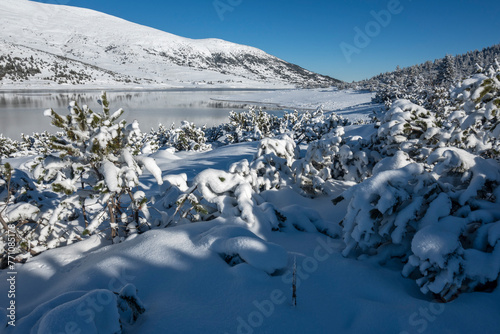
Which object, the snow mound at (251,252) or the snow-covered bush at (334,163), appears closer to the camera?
the snow mound at (251,252)

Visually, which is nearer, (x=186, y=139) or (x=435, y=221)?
(x=435, y=221)

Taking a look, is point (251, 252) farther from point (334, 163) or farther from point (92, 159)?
point (334, 163)

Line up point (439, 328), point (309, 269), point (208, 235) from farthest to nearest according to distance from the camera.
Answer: point (208, 235)
point (309, 269)
point (439, 328)

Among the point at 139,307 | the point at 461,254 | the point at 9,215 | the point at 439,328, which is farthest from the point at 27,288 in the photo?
Result: the point at 461,254

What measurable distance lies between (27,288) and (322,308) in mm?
2690

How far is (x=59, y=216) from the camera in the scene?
3150 mm

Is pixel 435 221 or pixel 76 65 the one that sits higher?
pixel 76 65

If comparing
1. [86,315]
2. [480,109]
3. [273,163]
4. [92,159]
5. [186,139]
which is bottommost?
[186,139]

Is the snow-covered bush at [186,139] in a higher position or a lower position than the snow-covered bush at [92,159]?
lower

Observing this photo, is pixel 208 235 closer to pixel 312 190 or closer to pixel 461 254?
pixel 461 254

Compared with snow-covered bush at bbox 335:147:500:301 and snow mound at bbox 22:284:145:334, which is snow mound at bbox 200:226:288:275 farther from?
snow mound at bbox 22:284:145:334

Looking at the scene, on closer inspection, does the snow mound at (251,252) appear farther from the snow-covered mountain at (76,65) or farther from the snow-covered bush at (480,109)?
the snow-covered mountain at (76,65)

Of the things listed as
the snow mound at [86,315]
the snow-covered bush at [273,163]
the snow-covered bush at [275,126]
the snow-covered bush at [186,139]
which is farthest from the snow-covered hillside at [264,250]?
→ the snow-covered bush at [186,139]

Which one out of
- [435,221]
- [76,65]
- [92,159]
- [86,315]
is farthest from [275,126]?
[76,65]
